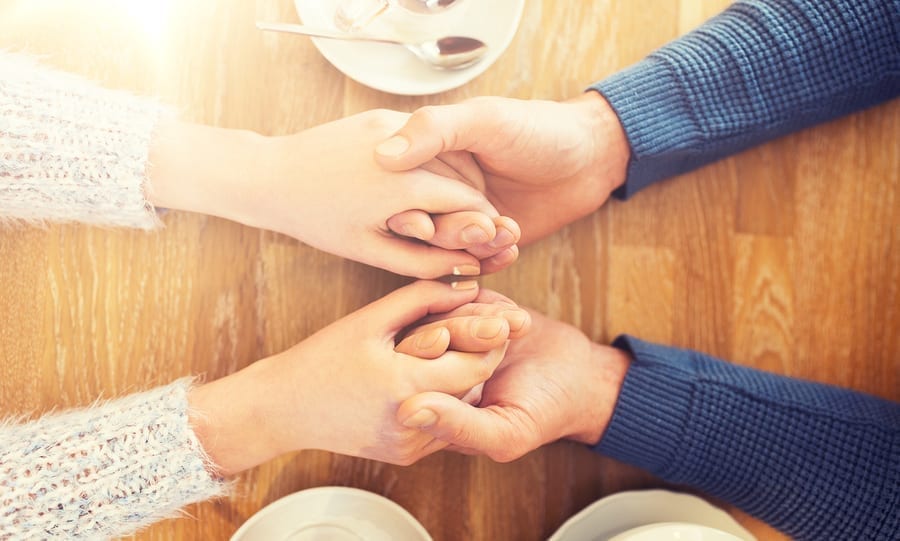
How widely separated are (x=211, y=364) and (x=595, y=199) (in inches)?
19.5

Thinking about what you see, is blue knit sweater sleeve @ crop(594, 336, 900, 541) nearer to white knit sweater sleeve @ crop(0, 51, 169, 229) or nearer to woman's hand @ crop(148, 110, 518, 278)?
woman's hand @ crop(148, 110, 518, 278)

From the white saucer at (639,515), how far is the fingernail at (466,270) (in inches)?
12.2

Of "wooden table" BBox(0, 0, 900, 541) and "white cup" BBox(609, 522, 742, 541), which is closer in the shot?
"white cup" BBox(609, 522, 742, 541)

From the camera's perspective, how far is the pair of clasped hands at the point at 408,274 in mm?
606

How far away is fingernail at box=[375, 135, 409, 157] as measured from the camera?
590mm

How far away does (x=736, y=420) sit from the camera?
0.73 meters

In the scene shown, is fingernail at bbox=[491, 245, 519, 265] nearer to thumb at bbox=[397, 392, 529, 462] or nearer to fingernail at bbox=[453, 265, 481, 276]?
fingernail at bbox=[453, 265, 481, 276]

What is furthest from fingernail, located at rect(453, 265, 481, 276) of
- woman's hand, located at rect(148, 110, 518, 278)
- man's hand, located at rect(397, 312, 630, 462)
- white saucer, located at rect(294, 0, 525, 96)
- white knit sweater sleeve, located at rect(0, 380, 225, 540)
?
white knit sweater sleeve, located at rect(0, 380, 225, 540)

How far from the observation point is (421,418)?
1.88 ft

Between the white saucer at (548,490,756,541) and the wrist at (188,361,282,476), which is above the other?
the wrist at (188,361,282,476)

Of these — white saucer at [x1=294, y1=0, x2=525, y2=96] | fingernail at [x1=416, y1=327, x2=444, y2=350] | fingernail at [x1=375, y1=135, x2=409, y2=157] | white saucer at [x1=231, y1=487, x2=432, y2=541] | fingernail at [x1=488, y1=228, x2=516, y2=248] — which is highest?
white saucer at [x1=294, y1=0, x2=525, y2=96]

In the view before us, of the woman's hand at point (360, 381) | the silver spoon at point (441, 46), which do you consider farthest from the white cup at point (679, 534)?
the silver spoon at point (441, 46)

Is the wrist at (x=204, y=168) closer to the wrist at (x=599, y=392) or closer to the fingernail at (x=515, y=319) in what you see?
the fingernail at (x=515, y=319)

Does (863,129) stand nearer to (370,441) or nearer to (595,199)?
(595,199)
